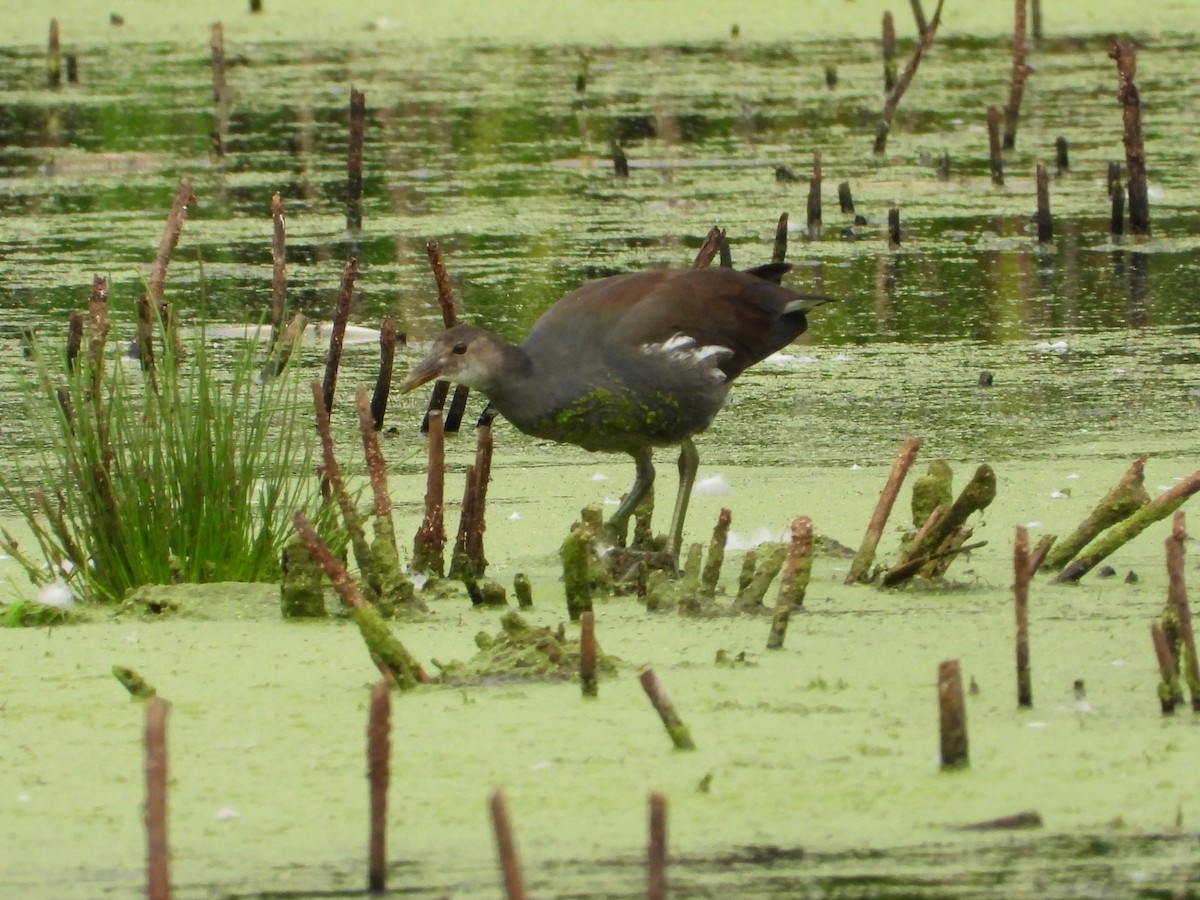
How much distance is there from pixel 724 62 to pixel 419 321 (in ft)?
30.6

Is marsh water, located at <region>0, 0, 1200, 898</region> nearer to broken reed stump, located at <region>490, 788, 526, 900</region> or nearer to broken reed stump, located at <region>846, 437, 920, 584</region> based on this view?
broken reed stump, located at <region>846, 437, 920, 584</region>

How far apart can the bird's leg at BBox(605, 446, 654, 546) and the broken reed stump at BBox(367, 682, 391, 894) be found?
2.66 meters

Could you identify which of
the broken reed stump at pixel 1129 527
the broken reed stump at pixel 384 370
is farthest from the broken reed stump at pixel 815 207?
the broken reed stump at pixel 1129 527

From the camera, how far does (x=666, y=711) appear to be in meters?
3.93

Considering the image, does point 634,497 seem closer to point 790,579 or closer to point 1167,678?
point 790,579

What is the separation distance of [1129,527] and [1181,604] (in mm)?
1187

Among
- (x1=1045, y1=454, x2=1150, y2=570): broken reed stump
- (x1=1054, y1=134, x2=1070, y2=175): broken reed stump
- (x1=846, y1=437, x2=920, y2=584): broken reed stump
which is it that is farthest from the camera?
(x1=1054, y1=134, x2=1070, y2=175): broken reed stump

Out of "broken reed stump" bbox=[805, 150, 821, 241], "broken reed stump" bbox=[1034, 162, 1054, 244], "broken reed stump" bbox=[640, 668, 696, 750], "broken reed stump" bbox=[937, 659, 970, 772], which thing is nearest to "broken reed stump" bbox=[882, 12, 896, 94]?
"broken reed stump" bbox=[805, 150, 821, 241]

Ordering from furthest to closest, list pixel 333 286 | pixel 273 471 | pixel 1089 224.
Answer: pixel 1089 224 → pixel 333 286 → pixel 273 471

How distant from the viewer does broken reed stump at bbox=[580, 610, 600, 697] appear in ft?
13.9

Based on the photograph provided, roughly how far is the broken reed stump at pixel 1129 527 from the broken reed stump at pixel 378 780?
220 cm

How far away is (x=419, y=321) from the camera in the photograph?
9.58 m

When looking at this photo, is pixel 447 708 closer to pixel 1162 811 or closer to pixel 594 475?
pixel 1162 811

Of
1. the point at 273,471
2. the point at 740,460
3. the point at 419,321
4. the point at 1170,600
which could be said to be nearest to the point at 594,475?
the point at 740,460
